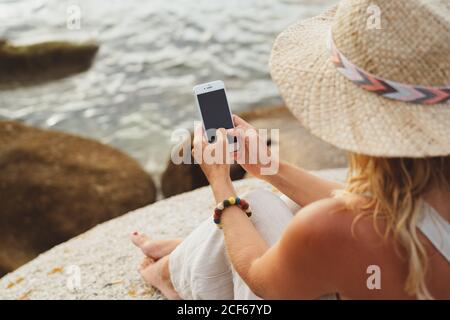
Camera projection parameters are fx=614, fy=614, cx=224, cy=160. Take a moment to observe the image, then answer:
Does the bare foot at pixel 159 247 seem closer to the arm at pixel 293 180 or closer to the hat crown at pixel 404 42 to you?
the arm at pixel 293 180

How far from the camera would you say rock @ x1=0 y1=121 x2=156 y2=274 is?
565cm

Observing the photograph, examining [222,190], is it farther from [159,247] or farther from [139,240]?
[139,240]

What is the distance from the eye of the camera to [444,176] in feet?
6.50

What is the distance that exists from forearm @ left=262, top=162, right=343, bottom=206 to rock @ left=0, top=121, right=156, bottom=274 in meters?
3.25

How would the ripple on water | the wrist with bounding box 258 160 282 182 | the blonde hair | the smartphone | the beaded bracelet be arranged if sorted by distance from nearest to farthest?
the blonde hair < the beaded bracelet < the smartphone < the wrist with bounding box 258 160 282 182 < the ripple on water

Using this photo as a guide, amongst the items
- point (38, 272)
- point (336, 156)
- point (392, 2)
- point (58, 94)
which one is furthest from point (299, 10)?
point (392, 2)

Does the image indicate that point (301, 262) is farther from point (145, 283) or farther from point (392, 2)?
point (145, 283)

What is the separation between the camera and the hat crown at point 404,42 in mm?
1926

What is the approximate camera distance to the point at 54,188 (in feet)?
19.1

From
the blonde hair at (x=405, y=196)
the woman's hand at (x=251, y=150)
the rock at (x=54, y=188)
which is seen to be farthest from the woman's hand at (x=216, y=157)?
the rock at (x=54, y=188)

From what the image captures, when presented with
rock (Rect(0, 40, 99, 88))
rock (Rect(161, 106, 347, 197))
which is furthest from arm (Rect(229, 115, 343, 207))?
rock (Rect(0, 40, 99, 88))

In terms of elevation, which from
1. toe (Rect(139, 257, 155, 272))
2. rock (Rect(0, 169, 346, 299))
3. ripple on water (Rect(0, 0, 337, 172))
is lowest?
ripple on water (Rect(0, 0, 337, 172))

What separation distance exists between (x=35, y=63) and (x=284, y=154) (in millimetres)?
6794

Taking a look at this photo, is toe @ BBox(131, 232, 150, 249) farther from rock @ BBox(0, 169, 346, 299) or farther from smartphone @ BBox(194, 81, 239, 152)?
smartphone @ BBox(194, 81, 239, 152)
